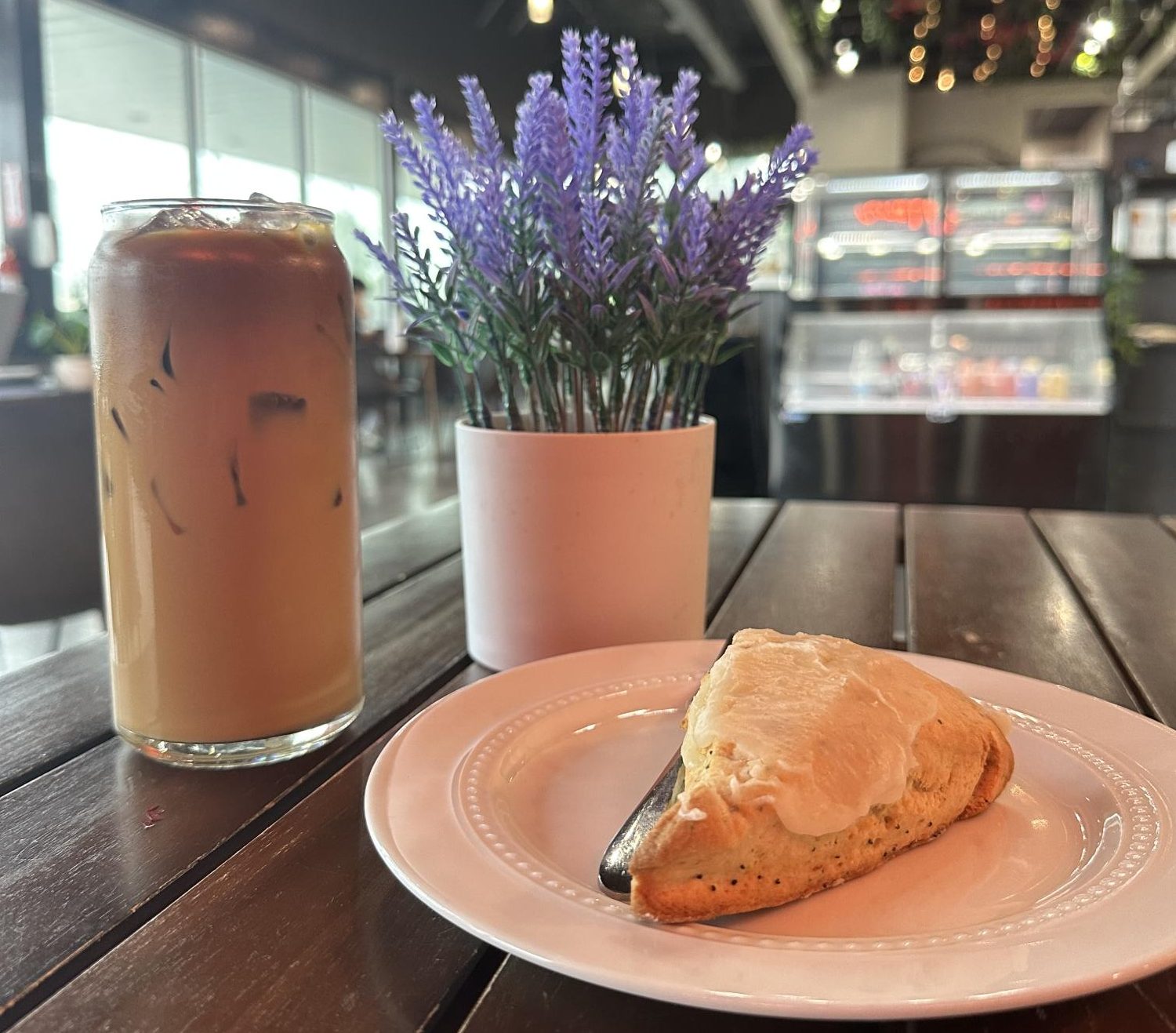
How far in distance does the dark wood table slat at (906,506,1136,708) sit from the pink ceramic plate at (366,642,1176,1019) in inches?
7.5

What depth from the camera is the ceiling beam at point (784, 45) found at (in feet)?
20.5

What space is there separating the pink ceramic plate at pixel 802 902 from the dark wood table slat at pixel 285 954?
33mm

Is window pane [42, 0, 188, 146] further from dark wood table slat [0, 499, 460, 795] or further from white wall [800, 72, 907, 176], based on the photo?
dark wood table slat [0, 499, 460, 795]

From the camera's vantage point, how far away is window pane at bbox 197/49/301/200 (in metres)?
6.59

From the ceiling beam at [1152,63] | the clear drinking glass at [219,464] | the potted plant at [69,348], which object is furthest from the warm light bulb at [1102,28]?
the clear drinking glass at [219,464]

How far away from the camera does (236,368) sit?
54 cm

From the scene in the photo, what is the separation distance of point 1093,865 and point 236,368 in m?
0.48

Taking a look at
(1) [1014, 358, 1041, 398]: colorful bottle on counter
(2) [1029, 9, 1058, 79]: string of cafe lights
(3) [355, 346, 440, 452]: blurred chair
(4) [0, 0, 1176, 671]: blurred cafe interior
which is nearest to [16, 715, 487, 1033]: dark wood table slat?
(4) [0, 0, 1176, 671]: blurred cafe interior

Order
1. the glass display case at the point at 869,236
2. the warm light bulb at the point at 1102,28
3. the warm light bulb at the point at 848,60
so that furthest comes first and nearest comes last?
the warm light bulb at the point at 848,60 → the warm light bulb at the point at 1102,28 → the glass display case at the point at 869,236

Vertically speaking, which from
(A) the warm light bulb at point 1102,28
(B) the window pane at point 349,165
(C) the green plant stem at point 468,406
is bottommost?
(C) the green plant stem at point 468,406

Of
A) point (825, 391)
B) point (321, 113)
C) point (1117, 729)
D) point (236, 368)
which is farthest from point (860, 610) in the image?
point (321, 113)

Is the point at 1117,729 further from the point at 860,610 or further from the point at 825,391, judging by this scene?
the point at 825,391

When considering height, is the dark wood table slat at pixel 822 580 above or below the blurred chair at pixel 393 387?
below

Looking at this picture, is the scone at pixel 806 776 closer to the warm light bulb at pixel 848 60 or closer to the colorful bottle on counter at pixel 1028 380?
the colorful bottle on counter at pixel 1028 380
